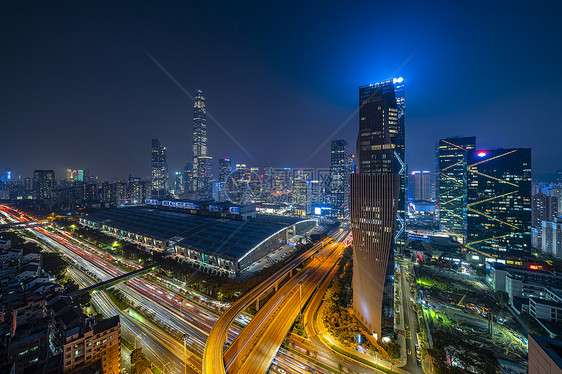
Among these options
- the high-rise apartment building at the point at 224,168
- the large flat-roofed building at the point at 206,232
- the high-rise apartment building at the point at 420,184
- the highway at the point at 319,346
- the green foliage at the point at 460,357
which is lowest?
the highway at the point at 319,346

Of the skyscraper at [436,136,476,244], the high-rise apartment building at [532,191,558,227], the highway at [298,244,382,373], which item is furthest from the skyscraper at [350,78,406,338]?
the high-rise apartment building at [532,191,558,227]

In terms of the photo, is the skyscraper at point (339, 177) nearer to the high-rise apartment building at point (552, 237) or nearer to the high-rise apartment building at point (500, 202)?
the high-rise apartment building at point (500, 202)

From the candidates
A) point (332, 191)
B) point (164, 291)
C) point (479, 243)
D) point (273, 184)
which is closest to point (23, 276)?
point (164, 291)

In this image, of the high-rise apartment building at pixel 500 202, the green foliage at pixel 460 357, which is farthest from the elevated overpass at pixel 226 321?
the high-rise apartment building at pixel 500 202

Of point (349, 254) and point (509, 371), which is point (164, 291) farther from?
point (509, 371)

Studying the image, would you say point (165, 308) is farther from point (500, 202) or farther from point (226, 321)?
point (500, 202)
